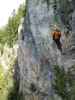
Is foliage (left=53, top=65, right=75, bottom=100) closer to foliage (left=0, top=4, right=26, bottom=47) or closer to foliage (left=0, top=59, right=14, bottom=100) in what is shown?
foliage (left=0, top=59, right=14, bottom=100)

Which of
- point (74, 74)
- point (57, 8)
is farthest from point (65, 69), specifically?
point (57, 8)

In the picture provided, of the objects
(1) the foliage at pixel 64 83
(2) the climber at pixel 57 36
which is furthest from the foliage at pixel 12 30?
(1) the foliage at pixel 64 83

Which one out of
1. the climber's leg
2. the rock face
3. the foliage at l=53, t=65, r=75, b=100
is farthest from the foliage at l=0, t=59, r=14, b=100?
the climber's leg

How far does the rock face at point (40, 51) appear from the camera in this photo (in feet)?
65.6

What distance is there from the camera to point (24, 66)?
2194 centimetres

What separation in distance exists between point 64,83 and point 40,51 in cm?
207

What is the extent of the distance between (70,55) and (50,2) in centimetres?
259

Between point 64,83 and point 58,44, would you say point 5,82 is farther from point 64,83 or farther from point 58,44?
point 64,83

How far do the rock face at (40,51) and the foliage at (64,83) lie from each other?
313 millimetres

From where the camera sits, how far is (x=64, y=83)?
64.0 ft

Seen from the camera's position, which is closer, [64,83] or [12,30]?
[64,83]

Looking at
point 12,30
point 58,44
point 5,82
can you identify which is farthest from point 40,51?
point 12,30

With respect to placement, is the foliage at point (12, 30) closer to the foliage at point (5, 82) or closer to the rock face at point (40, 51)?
the foliage at point (5, 82)

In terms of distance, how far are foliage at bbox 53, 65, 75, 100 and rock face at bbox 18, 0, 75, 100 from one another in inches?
12.3
